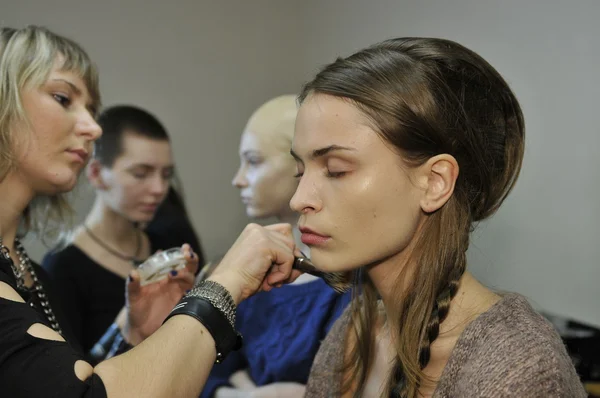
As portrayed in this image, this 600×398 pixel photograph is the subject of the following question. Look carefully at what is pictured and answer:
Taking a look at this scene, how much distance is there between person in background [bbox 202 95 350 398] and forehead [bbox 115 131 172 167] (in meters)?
0.54

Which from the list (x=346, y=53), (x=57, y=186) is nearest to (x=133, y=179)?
(x=57, y=186)

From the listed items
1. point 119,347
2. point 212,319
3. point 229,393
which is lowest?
point 229,393

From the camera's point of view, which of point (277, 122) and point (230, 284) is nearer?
point (230, 284)

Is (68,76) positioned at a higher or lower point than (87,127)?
higher

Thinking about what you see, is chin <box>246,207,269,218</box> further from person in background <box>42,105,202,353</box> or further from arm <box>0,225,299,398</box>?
arm <box>0,225,299,398</box>

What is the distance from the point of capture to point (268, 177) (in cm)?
174

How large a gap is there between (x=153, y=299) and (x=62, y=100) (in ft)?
1.65

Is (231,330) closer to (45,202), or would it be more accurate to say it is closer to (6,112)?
(6,112)

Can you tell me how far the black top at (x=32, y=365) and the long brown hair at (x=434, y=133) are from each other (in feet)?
1.65

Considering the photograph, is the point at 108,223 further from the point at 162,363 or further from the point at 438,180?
the point at 438,180

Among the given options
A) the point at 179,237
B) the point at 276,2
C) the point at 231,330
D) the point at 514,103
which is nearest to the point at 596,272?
the point at 514,103

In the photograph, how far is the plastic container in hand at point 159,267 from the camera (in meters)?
1.43

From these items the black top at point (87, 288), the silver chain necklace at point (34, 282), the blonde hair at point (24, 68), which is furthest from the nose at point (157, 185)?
the silver chain necklace at point (34, 282)

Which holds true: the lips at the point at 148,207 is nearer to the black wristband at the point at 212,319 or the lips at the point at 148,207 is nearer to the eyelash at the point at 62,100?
the eyelash at the point at 62,100
